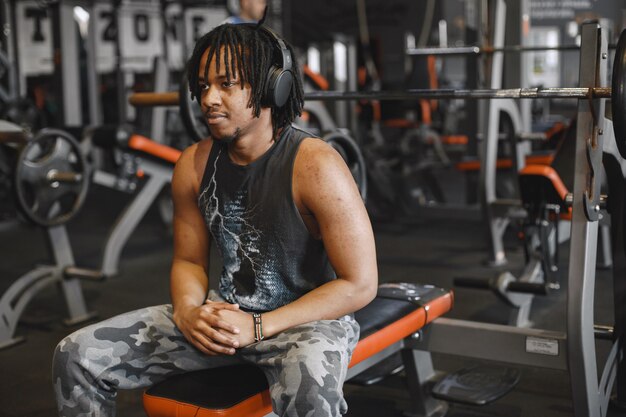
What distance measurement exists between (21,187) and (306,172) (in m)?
1.71

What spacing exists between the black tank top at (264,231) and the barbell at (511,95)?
22.1 inches

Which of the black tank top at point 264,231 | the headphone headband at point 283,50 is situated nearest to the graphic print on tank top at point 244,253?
the black tank top at point 264,231

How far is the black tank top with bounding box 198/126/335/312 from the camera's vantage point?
1439mm

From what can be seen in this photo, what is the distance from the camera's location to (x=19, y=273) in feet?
12.9

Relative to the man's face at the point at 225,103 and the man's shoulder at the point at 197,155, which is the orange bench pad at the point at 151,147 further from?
the man's face at the point at 225,103

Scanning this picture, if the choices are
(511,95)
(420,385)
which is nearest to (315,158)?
(511,95)

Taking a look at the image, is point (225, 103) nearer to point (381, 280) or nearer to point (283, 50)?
point (283, 50)

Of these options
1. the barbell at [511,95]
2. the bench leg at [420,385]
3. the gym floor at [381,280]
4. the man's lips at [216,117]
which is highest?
the barbell at [511,95]

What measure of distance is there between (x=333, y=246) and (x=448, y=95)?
70 centimetres

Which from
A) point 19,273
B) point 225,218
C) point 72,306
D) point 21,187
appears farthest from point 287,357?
point 19,273

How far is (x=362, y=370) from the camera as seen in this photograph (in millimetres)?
1726

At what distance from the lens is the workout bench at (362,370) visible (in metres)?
1.32

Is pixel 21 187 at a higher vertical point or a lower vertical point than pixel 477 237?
higher

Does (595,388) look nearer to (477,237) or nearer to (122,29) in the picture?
(477,237)
